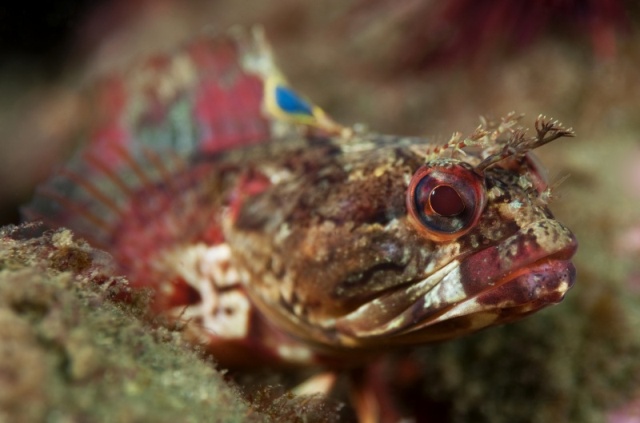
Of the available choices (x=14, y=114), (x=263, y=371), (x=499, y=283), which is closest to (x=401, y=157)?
(x=499, y=283)

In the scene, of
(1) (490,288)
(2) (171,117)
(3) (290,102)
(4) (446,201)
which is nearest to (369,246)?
(4) (446,201)

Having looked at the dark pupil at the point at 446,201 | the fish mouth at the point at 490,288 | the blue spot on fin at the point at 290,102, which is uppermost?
the blue spot on fin at the point at 290,102

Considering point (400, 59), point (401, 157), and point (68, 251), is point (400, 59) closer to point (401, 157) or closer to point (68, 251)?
point (401, 157)

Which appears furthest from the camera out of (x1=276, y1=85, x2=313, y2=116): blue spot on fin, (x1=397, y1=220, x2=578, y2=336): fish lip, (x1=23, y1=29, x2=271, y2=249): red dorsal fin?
(x1=23, y1=29, x2=271, y2=249): red dorsal fin

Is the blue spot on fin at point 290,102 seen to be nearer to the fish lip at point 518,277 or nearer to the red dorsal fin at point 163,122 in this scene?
the red dorsal fin at point 163,122

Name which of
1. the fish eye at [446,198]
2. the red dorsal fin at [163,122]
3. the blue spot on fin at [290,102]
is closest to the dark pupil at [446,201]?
the fish eye at [446,198]

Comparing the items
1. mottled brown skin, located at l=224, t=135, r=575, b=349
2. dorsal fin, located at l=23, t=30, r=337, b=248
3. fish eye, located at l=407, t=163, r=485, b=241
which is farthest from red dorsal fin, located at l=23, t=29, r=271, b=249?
fish eye, located at l=407, t=163, r=485, b=241

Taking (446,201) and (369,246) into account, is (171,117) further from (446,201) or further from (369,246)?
(446,201)

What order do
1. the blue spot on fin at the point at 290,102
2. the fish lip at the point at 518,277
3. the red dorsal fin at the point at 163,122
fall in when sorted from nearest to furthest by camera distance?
the fish lip at the point at 518,277, the blue spot on fin at the point at 290,102, the red dorsal fin at the point at 163,122

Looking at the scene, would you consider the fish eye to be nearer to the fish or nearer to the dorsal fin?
the fish
